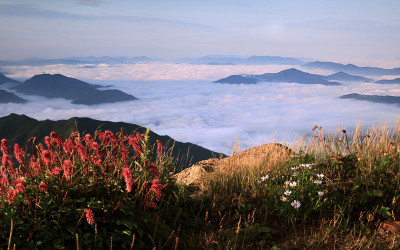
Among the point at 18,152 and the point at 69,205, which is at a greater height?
the point at 18,152

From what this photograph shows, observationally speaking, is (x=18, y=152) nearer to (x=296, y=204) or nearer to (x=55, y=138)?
(x=55, y=138)

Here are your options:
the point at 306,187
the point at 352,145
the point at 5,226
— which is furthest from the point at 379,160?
the point at 5,226

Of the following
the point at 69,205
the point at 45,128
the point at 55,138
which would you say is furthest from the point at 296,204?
the point at 45,128

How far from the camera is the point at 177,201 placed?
15.3ft

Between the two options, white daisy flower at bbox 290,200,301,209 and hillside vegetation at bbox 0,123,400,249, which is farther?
white daisy flower at bbox 290,200,301,209

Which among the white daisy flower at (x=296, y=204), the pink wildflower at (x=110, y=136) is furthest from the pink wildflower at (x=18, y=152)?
the white daisy flower at (x=296, y=204)

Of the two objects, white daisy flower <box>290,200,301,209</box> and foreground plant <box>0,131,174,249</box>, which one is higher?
foreground plant <box>0,131,174,249</box>

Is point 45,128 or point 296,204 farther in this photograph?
point 45,128

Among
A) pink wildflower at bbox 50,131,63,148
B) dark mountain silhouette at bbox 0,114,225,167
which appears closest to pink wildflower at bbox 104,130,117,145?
pink wildflower at bbox 50,131,63,148

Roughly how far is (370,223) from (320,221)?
0.80 meters

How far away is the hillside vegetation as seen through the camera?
338 cm

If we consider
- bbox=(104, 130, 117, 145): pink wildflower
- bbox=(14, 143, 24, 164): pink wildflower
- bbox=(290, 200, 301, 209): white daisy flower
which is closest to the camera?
bbox=(14, 143, 24, 164): pink wildflower

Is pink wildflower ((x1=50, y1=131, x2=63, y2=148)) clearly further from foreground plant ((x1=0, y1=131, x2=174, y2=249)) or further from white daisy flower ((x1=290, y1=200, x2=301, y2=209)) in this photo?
white daisy flower ((x1=290, y1=200, x2=301, y2=209))

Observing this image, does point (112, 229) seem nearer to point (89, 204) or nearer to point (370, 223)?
point (89, 204)
